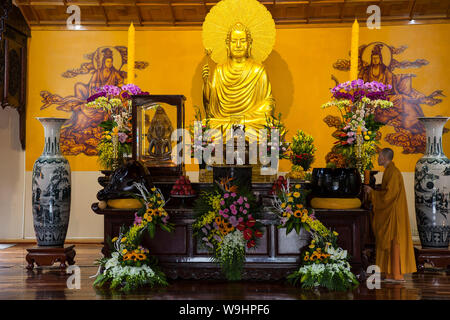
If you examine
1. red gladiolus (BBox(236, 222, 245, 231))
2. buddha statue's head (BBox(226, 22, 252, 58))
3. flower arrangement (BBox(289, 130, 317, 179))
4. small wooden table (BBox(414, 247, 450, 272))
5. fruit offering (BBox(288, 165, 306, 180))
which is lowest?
small wooden table (BBox(414, 247, 450, 272))

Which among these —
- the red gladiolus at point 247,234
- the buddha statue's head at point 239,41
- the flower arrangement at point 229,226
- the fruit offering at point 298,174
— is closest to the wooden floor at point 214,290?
the flower arrangement at point 229,226

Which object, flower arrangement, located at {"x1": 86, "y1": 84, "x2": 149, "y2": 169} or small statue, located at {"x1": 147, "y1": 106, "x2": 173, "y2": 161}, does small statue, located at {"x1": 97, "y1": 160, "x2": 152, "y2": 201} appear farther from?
flower arrangement, located at {"x1": 86, "y1": 84, "x2": 149, "y2": 169}

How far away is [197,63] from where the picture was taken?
6766 millimetres

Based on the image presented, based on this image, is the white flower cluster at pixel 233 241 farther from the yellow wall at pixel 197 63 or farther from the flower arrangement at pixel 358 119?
the yellow wall at pixel 197 63

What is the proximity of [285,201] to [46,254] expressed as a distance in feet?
7.29

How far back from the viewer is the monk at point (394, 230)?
4199 millimetres

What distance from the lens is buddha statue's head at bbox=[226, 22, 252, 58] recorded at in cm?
623

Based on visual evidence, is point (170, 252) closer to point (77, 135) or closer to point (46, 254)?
point (46, 254)

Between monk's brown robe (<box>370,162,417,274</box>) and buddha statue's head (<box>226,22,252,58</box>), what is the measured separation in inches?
103

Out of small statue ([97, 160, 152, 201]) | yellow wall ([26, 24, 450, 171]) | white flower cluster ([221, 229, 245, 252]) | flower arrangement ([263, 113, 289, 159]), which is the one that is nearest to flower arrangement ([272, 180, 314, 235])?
white flower cluster ([221, 229, 245, 252])

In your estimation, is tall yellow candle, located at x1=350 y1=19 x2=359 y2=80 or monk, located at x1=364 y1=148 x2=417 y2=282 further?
tall yellow candle, located at x1=350 y1=19 x2=359 y2=80

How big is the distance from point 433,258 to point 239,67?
9.94ft

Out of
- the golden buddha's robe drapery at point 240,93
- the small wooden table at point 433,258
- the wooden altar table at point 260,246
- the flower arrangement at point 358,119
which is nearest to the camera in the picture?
the wooden altar table at point 260,246

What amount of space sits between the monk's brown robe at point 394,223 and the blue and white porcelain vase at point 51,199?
9.01 feet
